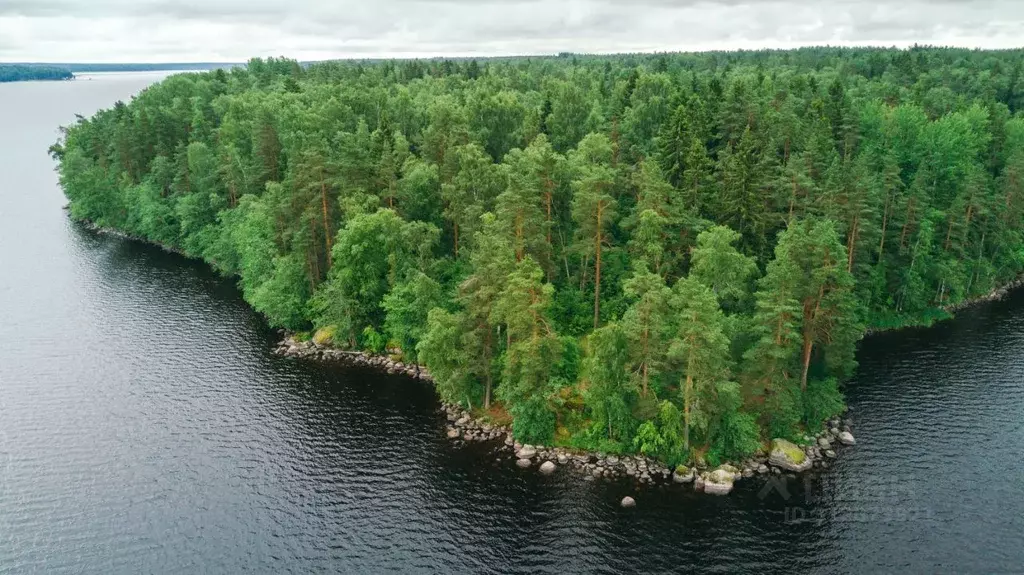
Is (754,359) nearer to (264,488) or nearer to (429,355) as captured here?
(429,355)

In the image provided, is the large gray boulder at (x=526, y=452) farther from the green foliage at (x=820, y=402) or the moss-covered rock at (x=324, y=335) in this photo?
the moss-covered rock at (x=324, y=335)

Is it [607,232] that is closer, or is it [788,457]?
[788,457]

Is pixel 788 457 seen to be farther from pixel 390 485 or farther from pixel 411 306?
pixel 411 306

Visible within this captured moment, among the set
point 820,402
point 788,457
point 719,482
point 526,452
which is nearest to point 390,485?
point 526,452

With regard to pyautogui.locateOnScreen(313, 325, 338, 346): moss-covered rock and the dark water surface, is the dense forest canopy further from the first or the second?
the dark water surface

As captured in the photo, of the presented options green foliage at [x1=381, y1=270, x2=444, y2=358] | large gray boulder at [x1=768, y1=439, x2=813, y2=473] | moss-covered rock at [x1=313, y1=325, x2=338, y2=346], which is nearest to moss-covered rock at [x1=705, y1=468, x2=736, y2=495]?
large gray boulder at [x1=768, y1=439, x2=813, y2=473]

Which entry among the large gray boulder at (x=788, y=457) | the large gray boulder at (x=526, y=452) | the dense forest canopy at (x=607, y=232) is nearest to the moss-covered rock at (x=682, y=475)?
the dense forest canopy at (x=607, y=232)

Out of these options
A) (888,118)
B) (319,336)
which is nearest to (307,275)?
(319,336)
